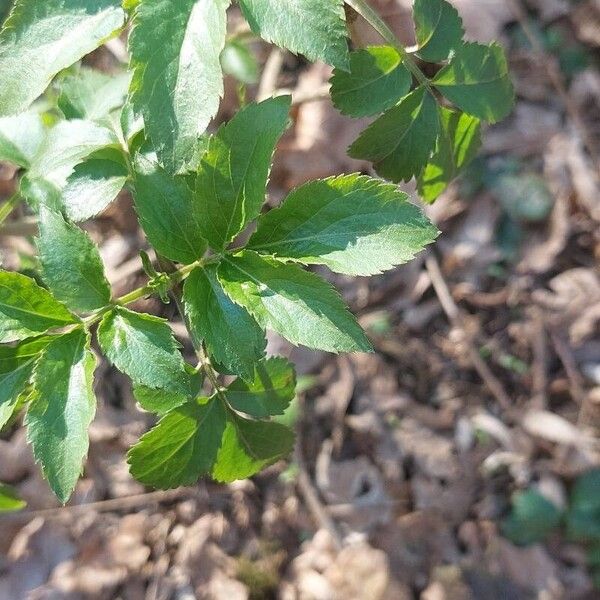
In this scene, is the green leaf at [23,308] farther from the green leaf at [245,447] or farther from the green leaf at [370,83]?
the green leaf at [370,83]

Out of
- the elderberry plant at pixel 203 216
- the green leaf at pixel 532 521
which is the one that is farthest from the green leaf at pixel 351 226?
the green leaf at pixel 532 521

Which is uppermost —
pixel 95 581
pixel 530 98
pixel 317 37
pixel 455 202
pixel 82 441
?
pixel 317 37

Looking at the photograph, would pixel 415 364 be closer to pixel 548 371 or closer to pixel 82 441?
pixel 548 371

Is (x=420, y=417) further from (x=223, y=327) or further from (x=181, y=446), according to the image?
(x=223, y=327)

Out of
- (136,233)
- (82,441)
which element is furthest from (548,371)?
(82,441)

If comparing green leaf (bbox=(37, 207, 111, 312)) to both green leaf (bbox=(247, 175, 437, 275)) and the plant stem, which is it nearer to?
green leaf (bbox=(247, 175, 437, 275))

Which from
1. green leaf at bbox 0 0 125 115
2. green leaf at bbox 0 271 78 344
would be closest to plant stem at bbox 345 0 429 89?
green leaf at bbox 0 0 125 115
